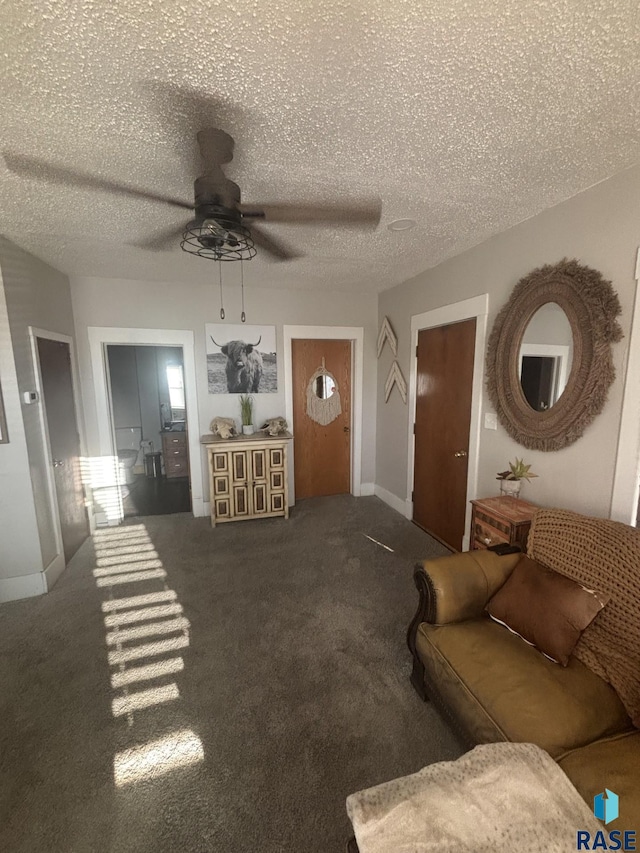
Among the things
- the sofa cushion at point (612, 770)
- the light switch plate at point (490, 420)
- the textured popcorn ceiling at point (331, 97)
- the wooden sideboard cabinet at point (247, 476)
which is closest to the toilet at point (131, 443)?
the wooden sideboard cabinet at point (247, 476)

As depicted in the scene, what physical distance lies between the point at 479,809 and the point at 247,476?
3.17 m

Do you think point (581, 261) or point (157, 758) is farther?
point (581, 261)

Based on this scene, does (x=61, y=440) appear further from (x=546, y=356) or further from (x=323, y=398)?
(x=546, y=356)

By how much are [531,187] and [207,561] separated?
342 cm

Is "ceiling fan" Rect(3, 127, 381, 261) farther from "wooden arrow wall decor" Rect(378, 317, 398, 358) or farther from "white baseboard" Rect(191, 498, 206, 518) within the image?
"white baseboard" Rect(191, 498, 206, 518)

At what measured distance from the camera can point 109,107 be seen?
4.22 ft

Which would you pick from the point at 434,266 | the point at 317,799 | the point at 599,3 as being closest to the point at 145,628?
the point at 317,799

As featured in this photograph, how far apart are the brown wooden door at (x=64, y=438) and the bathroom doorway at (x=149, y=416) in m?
1.79

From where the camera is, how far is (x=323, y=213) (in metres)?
2.12

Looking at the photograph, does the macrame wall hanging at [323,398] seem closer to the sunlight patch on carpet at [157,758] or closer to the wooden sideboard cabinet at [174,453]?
the wooden sideboard cabinet at [174,453]

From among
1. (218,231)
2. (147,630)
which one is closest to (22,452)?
(147,630)

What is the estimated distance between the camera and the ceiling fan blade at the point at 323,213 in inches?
79.7

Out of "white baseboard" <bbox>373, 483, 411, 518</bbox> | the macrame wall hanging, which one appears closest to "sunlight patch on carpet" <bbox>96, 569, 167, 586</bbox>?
the macrame wall hanging

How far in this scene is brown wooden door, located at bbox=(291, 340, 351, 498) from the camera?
427cm
